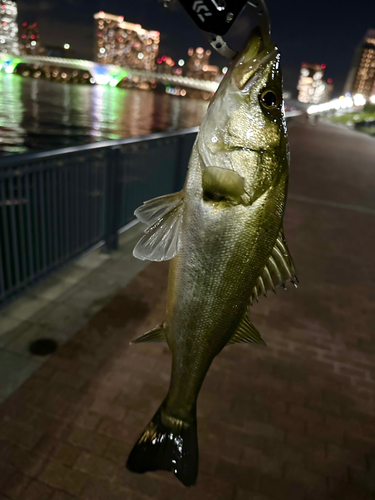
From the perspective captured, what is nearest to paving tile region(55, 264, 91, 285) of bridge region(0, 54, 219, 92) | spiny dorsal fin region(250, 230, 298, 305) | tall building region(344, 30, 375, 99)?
spiny dorsal fin region(250, 230, 298, 305)

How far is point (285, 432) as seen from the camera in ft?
11.1

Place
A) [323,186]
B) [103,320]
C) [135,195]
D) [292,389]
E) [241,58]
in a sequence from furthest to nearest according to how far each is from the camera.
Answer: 1. [323,186]
2. [135,195]
3. [103,320]
4. [292,389]
5. [241,58]

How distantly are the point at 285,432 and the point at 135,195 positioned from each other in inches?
199

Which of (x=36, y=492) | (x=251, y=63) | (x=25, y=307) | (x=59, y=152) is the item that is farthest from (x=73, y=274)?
(x=251, y=63)

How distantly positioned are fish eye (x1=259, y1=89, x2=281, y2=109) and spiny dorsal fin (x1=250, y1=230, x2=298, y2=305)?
1.82 feet

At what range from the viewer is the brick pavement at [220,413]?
113 inches

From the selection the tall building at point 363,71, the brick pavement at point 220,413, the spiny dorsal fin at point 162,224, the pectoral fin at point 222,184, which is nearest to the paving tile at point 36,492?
the brick pavement at point 220,413

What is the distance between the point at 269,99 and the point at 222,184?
43 centimetres

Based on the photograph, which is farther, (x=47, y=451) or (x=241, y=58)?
(x=47, y=451)

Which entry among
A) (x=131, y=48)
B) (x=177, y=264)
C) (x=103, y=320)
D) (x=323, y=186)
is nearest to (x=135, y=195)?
(x=103, y=320)

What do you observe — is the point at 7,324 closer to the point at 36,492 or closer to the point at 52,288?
the point at 52,288

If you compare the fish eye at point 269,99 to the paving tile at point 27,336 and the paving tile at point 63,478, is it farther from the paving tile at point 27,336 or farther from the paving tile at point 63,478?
the paving tile at point 27,336

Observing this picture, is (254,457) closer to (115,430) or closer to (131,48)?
(115,430)

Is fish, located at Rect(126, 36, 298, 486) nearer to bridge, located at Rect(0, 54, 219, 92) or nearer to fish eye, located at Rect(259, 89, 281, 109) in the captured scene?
fish eye, located at Rect(259, 89, 281, 109)
